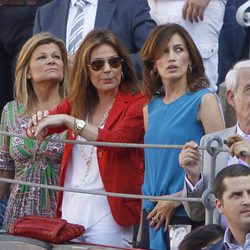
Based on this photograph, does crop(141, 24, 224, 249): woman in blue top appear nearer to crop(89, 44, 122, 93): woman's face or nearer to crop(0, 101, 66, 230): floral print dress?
crop(89, 44, 122, 93): woman's face

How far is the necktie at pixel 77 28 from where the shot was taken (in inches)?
303

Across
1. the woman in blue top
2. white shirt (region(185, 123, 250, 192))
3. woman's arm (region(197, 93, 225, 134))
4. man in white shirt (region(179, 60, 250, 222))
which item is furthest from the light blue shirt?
woman's arm (region(197, 93, 225, 134))

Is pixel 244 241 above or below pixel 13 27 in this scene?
below

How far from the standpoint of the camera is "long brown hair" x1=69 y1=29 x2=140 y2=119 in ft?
22.0

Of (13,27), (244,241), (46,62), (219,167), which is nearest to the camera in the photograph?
(244,241)

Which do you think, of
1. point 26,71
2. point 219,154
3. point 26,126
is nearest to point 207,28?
point 26,71

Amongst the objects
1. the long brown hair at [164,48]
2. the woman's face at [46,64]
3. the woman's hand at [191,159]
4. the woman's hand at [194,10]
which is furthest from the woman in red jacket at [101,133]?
the woman's hand at [194,10]

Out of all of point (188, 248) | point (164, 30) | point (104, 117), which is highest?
point (164, 30)

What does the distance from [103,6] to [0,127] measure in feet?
3.63

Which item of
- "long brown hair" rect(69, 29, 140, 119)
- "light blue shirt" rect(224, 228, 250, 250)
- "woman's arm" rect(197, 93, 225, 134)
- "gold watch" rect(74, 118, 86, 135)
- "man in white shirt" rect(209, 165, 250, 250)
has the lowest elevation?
"light blue shirt" rect(224, 228, 250, 250)

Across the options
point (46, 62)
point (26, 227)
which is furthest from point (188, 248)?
point (46, 62)

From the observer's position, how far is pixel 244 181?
520 centimetres

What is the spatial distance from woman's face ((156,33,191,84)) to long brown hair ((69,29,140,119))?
1.21 feet

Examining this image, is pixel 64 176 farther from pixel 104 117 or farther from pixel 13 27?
pixel 13 27
